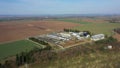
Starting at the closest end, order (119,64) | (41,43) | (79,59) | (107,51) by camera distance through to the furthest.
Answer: (119,64) < (79,59) < (107,51) < (41,43)

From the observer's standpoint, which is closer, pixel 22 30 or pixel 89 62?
pixel 89 62

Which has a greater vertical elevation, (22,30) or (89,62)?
(22,30)

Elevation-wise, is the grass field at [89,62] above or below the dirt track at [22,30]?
below

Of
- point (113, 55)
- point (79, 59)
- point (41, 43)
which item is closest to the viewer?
point (79, 59)

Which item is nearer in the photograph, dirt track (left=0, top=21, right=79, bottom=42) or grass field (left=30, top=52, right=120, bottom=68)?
grass field (left=30, top=52, right=120, bottom=68)

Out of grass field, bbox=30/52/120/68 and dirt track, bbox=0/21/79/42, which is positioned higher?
dirt track, bbox=0/21/79/42

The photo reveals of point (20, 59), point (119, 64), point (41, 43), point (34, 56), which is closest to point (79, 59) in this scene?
point (119, 64)

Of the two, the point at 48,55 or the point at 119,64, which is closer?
the point at 119,64

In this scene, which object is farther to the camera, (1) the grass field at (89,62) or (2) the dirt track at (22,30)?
(2) the dirt track at (22,30)

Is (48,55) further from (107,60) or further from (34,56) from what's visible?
(107,60)
